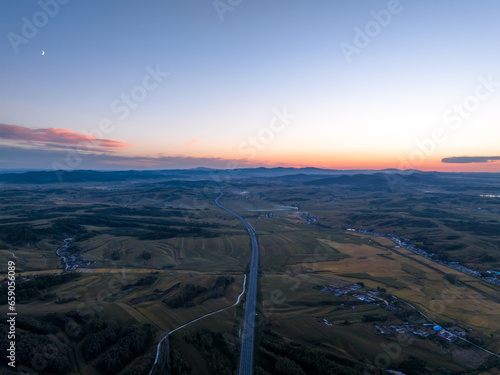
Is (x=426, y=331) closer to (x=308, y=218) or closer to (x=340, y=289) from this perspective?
(x=340, y=289)

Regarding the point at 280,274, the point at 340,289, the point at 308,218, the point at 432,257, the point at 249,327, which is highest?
the point at 249,327

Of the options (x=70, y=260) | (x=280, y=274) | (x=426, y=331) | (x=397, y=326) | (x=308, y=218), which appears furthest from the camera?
(x=308, y=218)

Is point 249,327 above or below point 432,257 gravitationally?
above

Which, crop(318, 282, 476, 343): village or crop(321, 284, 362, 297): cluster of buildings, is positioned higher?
crop(318, 282, 476, 343): village

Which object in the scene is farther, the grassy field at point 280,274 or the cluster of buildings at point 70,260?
the cluster of buildings at point 70,260

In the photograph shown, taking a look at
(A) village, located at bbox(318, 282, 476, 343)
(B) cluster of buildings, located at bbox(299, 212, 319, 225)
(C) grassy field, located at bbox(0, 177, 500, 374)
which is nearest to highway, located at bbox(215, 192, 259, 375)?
(C) grassy field, located at bbox(0, 177, 500, 374)

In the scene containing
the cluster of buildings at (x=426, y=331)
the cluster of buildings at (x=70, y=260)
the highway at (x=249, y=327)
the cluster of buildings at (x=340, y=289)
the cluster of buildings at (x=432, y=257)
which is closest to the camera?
the highway at (x=249, y=327)

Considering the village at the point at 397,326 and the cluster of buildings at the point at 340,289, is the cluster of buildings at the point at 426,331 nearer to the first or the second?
the village at the point at 397,326

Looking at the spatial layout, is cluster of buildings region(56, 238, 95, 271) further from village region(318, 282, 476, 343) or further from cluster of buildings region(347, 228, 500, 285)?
cluster of buildings region(347, 228, 500, 285)

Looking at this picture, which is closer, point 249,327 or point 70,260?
point 249,327

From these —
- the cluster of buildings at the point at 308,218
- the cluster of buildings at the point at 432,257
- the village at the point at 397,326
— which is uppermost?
the village at the point at 397,326

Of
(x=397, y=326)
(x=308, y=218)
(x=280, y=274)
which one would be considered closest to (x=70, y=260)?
(x=280, y=274)

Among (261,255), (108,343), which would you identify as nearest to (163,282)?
(108,343)

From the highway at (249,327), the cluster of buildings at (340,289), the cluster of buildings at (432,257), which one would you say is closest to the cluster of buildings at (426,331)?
the cluster of buildings at (340,289)
